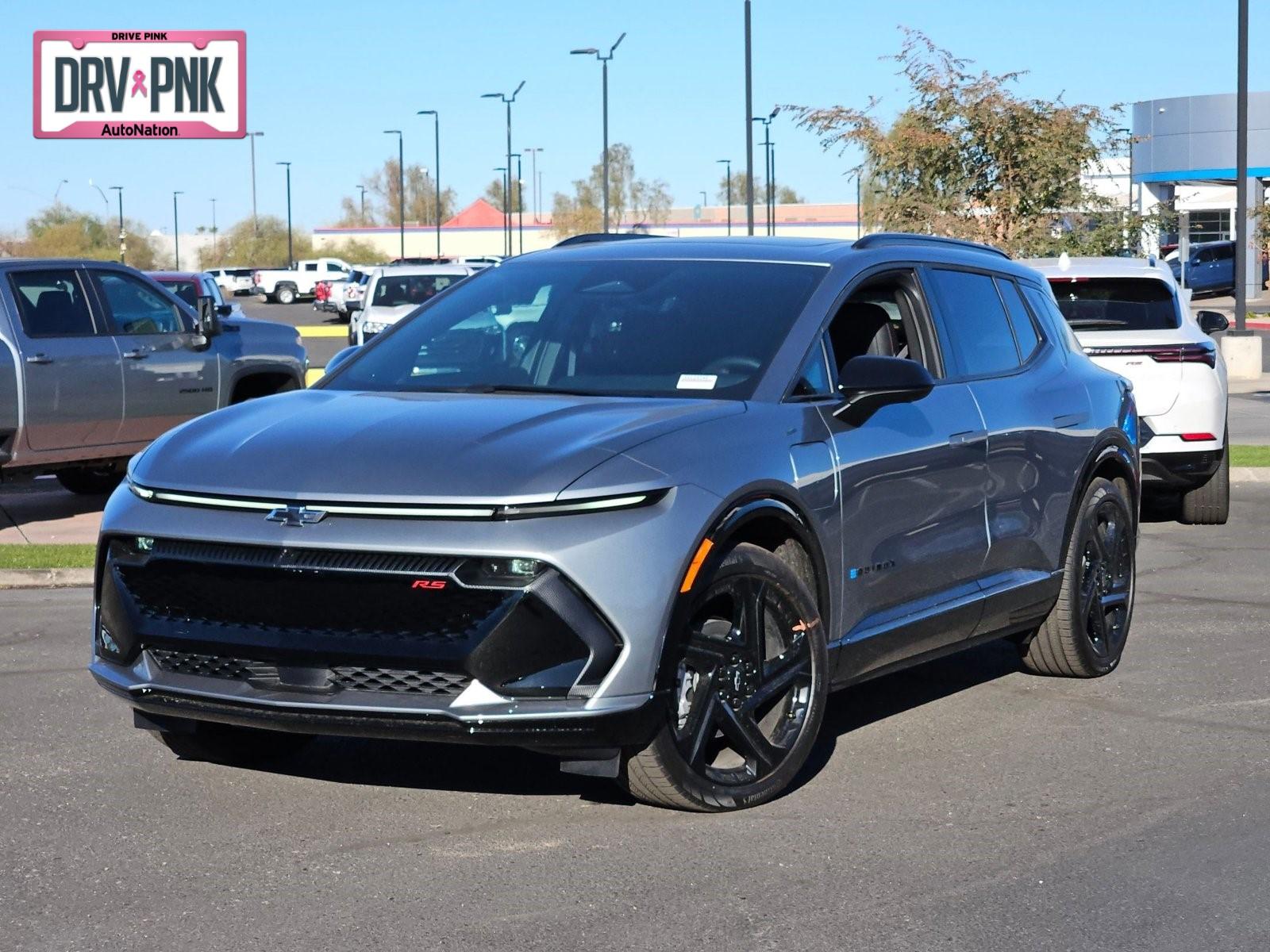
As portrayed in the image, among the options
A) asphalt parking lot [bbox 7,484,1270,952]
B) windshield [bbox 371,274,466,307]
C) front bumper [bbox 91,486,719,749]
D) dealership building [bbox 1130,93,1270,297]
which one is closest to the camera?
asphalt parking lot [bbox 7,484,1270,952]

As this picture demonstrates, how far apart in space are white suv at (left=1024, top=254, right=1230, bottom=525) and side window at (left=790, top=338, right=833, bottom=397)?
6.22 metres

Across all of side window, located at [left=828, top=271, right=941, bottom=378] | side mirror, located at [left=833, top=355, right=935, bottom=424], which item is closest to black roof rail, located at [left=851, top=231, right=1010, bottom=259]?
side window, located at [left=828, top=271, right=941, bottom=378]

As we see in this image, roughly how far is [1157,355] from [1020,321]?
497 centimetres

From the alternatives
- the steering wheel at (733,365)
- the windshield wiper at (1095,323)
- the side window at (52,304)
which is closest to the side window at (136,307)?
the side window at (52,304)

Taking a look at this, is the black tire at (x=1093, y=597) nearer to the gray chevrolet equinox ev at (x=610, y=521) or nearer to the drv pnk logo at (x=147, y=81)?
the gray chevrolet equinox ev at (x=610, y=521)

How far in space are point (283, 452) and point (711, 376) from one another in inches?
56.8

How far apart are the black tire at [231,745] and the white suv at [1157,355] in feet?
23.8

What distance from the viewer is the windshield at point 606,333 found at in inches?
243

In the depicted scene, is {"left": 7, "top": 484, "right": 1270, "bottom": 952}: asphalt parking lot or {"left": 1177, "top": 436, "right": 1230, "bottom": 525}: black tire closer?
{"left": 7, "top": 484, "right": 1270, "bottom": 952}: asphalt parking lot

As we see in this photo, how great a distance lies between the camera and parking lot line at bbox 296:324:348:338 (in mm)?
51281

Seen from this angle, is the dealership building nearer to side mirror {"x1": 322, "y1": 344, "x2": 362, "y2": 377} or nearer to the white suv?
the white suv

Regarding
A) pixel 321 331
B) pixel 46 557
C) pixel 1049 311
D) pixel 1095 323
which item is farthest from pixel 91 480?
pixel 321 331

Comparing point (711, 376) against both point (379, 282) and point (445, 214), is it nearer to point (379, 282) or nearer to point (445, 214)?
point (379, 282)

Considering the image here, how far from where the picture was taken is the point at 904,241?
7.17 meters
